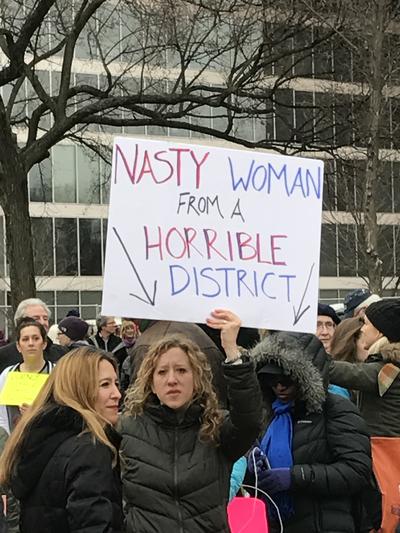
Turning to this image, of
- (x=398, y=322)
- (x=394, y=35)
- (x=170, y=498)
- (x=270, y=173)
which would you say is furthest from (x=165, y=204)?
(x=394, y=35)

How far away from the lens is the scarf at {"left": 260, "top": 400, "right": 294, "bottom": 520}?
3814 millimetres

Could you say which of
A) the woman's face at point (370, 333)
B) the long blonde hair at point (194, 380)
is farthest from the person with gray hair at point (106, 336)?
the long blonde hair at point (194, 380)

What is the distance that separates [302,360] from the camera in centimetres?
379

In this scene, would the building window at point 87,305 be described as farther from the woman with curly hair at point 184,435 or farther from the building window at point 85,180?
the woman with curly hair at point 184,435

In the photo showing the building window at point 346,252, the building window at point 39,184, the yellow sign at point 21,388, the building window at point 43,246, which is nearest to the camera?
the yellow sign at point 21,388

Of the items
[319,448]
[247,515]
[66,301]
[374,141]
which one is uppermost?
[374,141]

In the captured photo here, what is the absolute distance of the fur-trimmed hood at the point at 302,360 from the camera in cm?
377

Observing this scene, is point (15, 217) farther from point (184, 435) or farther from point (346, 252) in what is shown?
point (346, 252)

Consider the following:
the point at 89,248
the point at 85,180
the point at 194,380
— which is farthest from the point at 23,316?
the point at 85,180

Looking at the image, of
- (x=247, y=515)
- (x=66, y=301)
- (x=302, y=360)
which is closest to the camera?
(x=247, y=515)

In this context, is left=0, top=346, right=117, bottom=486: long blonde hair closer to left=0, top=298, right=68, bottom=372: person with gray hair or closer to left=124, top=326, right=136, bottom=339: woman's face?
left=0, top=298, right=68, bottom=372: person with gray hair

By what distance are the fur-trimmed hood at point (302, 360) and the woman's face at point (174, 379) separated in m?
0.57

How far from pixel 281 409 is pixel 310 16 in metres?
10.3

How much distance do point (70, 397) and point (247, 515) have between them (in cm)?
100
